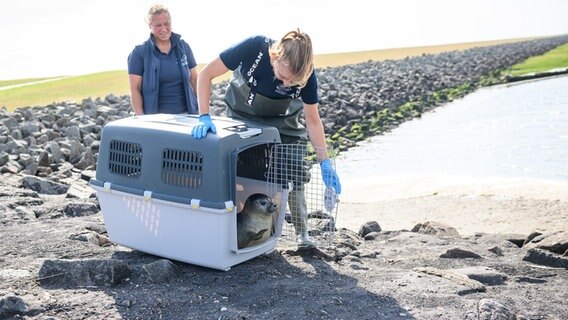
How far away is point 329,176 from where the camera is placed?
4059 millimetres

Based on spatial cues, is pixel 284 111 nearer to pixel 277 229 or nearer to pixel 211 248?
pixel 277 229

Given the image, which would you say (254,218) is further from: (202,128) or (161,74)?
(161,74)

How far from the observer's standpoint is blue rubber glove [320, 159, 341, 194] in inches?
159

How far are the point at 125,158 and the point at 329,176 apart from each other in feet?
3.81

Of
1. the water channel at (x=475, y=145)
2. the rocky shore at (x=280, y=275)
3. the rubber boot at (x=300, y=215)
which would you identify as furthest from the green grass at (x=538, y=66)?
the rubber boot at (x=300, y=215)

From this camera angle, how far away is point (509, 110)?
1717cm

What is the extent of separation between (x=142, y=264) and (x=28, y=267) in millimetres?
645

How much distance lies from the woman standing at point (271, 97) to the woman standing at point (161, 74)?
0.64 meters

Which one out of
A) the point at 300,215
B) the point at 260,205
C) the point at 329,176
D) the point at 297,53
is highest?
the point at 297,53

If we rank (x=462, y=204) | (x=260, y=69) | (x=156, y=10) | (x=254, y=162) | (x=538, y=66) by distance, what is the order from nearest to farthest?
(x=260, y=69), (x=254, y=162), (x=156, y=10), (x=462, y=204), (x=538, y=66)

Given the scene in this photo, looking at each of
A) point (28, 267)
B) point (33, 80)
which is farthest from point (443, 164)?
point (33, 80)

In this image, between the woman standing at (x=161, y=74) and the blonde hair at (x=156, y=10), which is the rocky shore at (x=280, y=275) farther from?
the blonde hair at (x=156, y=10)

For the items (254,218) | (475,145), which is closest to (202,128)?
(254,218)

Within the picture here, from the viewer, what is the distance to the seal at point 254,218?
3.87m
